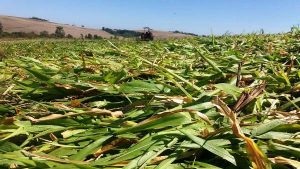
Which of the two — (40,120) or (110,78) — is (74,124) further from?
(110,78)

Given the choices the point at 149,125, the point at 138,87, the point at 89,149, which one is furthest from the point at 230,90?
the point at 89,149

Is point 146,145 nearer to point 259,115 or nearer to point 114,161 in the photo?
point 114,161

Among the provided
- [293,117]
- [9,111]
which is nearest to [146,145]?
[293,117]

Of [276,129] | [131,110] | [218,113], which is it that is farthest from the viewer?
[131,110]

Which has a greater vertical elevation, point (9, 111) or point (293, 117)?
point (293, 117)

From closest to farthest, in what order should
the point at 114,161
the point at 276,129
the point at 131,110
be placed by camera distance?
the point at 114,161
the point at 276,129
the point at 131,110

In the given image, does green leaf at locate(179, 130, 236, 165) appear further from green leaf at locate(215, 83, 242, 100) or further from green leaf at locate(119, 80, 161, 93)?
green leaf at locate(119, 80, 161, 93)

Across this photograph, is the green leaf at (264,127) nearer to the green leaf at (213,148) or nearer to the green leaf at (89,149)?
the green leaf at (213,148)

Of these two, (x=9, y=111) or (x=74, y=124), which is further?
(x=9, y=111)

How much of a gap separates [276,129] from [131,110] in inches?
24.4

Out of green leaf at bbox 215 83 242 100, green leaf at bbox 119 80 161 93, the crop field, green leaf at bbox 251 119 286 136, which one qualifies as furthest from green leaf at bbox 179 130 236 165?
green leaf at bbox 119 80 161 93

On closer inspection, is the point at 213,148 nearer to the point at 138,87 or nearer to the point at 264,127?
the point at 264,127

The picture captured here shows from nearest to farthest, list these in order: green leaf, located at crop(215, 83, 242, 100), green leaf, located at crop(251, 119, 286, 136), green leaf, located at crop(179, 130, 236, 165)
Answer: green leaf, located at crop(179, 130, 236, 165) < green leaf, located at crop(251, 119, 286, 136) < green leaf, located at crop(215, 83, 242, 100)

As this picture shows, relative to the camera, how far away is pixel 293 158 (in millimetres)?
1325
